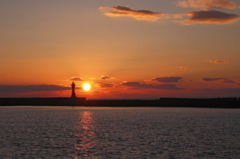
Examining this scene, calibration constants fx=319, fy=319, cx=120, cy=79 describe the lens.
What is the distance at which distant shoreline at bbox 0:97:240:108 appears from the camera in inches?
4002

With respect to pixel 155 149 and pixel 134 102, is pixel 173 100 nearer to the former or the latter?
pixel 134 102

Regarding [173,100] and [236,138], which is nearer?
[236,138]

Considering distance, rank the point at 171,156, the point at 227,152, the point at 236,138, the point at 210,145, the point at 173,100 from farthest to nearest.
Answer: the point at 173,100 → the point at 236,138 → the point at 210,145 → the point at 227,152 → the point at 171,156

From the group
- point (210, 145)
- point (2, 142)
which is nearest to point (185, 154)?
point (210, 145)

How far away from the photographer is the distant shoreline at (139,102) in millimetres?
101650

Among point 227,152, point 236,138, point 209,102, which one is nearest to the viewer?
point 227,152

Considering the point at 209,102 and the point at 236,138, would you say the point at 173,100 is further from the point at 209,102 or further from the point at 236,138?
the point at 236,138

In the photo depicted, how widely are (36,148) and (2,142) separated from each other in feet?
17.7

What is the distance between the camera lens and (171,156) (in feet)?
82.6

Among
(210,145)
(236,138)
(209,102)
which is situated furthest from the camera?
(209,102)

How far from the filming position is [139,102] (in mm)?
126312

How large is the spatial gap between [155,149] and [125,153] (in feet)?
10.6

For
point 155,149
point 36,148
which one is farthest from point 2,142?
point 155,149

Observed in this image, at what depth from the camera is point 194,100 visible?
356 feet
